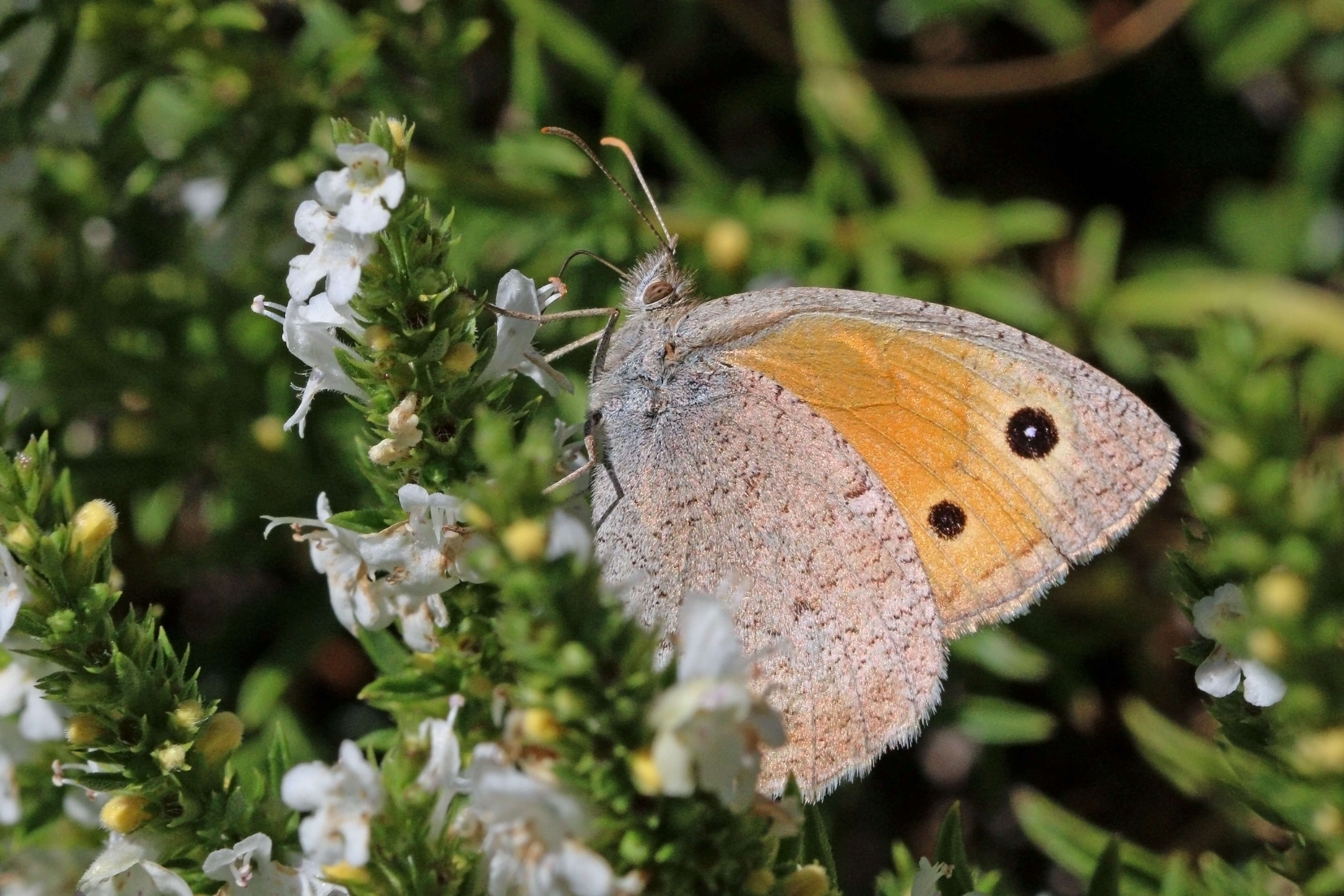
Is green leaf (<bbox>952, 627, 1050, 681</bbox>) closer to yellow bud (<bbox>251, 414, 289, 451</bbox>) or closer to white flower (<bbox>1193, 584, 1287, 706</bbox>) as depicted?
white flower (<bbox>1193, 584, 1287, 706</bbox>)

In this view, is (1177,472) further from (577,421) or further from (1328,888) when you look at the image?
(1328,888)

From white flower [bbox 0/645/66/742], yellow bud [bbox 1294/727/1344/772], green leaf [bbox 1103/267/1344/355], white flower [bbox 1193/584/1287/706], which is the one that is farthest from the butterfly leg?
green leaf [bbox 1103/267/1344/355]

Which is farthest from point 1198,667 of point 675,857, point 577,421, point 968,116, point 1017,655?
point 968,116

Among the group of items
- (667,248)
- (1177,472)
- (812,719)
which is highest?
(667,248)

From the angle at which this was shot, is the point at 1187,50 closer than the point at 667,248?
No

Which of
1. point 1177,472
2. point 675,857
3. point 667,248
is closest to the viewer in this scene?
point 675,857

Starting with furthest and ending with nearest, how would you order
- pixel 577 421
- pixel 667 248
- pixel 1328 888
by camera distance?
pixel 577 421 → pixel 667 248 → pixel 1328 888

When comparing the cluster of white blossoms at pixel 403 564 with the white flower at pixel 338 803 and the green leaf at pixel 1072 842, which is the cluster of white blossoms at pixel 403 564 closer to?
the white flower at pixel 338 803
